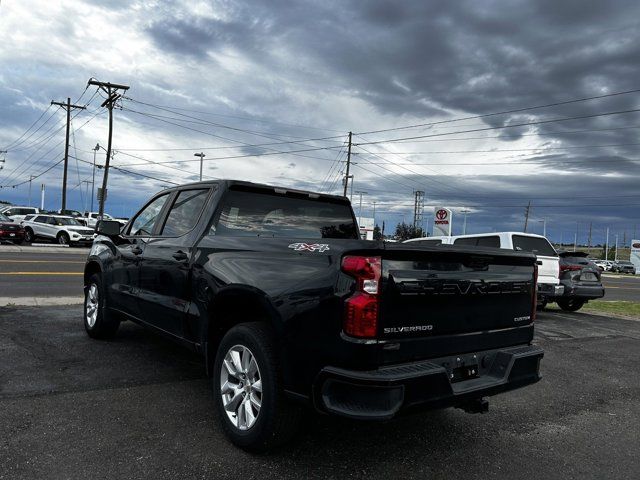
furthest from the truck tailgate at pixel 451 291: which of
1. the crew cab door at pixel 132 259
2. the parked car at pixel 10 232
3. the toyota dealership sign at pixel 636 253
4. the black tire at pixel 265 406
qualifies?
the toyota dealership sign at pixel 636 253

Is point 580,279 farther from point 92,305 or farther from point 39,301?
point 39,301

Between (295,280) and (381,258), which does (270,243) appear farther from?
(381,258)

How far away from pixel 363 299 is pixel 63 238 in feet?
99.3

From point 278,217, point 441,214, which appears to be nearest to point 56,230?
point 441,214

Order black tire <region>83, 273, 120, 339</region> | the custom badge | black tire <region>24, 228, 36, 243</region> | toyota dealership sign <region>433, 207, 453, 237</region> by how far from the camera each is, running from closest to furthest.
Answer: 1. the custom badge
2. black tire <region>83, 273, 120, 339</region>
3. toyota dealership sign <region>433, 207, 453, 237</region>
4. black tire <region>24, 228, 36, 243</region>

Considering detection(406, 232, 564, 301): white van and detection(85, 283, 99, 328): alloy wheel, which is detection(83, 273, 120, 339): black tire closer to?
detection(85, 283, 99, 328): alloy wheel

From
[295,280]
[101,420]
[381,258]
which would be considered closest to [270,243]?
[295,280]

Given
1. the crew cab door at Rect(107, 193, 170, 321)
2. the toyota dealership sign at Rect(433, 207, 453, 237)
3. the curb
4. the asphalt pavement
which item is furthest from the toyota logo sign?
the crew cab door at Rect(107, 193, 170, 321)

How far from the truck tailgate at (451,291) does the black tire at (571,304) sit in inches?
406

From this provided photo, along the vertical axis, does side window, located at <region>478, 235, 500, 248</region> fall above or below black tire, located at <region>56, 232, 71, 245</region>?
above

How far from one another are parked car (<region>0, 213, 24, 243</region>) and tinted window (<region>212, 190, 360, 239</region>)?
2608 centimetres

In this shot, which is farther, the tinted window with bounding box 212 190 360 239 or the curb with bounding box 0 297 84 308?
the curb with bounding box 0 297 84 308

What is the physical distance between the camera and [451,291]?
126 inches

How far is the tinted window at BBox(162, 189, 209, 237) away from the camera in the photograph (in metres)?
4.59
